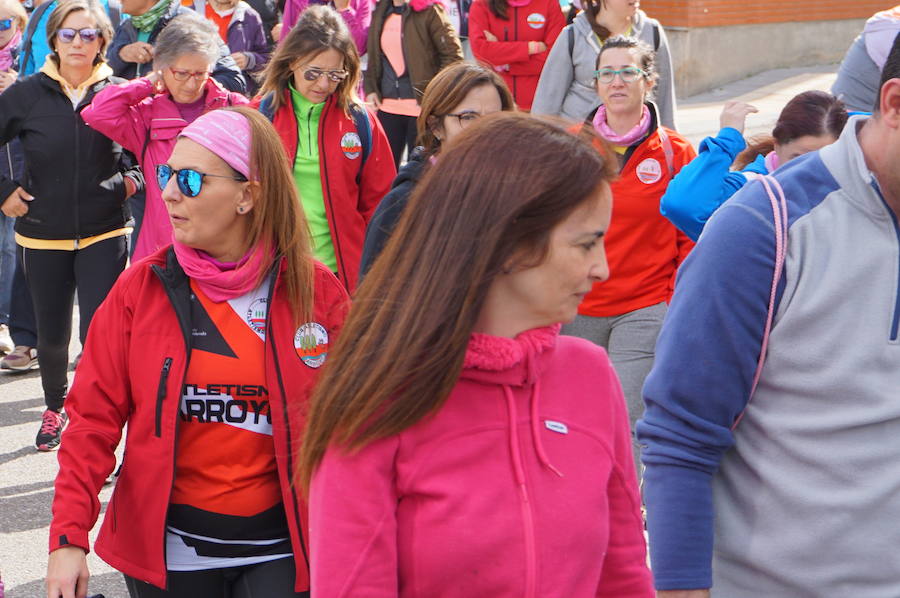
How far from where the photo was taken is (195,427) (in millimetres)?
3428

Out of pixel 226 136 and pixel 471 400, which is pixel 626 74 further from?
pixel 471 400

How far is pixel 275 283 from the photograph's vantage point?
11.7ft

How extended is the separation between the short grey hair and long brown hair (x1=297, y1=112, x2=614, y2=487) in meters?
4.85

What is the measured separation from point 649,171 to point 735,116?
69cm

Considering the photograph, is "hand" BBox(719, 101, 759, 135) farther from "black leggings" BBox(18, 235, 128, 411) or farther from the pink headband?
"black leggings" BBox(18, 235, 128, 411)

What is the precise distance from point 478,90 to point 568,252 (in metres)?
3.31

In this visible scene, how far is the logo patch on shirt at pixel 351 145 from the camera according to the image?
20.9ft

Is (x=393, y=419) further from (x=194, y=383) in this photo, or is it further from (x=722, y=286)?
(x=194, y=383)

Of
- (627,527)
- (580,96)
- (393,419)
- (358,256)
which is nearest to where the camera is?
(393,419)

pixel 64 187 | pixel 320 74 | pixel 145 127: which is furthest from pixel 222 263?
pixel 64 187

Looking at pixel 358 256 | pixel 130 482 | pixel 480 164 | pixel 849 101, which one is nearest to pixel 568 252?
pixel 480 164

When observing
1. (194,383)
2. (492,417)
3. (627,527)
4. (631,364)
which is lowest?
(631,364)

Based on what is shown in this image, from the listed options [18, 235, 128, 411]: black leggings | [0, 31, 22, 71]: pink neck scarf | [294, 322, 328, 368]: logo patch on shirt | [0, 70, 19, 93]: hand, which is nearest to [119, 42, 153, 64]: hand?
[0, 70, 19, 93]: hand

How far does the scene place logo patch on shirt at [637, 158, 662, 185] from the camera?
5.75 m
